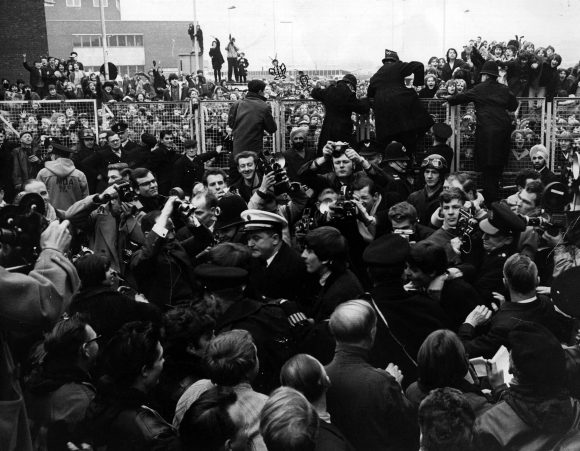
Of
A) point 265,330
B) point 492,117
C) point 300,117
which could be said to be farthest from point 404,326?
point 300,117

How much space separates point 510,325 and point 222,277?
5.62ft

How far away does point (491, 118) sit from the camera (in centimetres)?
1014

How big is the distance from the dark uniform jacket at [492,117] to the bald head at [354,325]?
669 centimetres

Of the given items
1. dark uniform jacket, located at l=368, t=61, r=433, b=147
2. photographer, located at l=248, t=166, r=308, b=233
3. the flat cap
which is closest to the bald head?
the flat cap

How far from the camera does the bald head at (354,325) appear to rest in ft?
12.9

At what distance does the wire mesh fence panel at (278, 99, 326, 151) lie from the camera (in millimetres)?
11227

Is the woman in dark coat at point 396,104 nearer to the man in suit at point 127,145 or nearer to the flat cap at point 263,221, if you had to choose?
the man in suit at point 127,145

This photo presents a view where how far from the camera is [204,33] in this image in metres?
22.1

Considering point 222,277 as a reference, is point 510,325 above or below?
below

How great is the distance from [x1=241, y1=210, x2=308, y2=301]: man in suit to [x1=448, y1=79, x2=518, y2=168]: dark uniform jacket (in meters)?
5.12

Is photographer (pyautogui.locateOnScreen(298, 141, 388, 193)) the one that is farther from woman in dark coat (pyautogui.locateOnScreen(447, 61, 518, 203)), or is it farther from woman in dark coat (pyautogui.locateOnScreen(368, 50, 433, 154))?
woman in dark coat (pyautogui.locateOnScreen(447, 61, 518, 203))

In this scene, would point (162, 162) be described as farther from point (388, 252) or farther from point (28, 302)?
point (28, 302)

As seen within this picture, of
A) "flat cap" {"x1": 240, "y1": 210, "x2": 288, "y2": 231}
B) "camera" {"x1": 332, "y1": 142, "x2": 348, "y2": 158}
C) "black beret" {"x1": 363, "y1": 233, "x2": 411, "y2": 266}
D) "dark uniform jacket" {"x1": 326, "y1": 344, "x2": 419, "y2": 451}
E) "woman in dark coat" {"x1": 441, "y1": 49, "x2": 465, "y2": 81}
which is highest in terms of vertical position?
"woman in dark coat" {"x1": 441, "y1": 49, "x2": 465, "y2": 81}

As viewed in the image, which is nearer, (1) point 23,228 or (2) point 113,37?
(1) point 23,228
